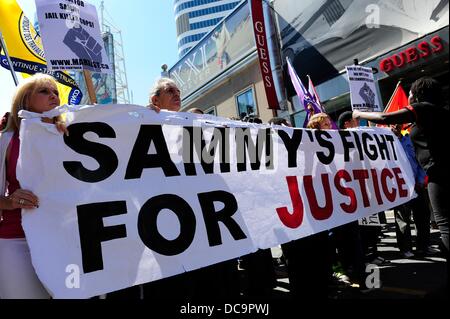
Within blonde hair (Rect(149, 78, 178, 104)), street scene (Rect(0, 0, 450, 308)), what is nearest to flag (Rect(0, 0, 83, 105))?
street scene (Rect(0, 0, 450, 308))

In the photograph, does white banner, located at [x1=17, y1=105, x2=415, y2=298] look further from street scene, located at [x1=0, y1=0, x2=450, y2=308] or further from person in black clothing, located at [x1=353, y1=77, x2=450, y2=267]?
person in black clothing, located at [x1=353, y1=77, x2=450, y2=267]

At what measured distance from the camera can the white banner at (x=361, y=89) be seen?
616cm

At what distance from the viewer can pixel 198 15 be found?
286ft

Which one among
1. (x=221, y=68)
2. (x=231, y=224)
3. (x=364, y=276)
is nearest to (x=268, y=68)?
(x=221, y=68)

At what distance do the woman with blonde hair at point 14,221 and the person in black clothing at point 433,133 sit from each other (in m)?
2.40

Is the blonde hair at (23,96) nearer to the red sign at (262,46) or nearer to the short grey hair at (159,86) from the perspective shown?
the short grey hair at (159,86)

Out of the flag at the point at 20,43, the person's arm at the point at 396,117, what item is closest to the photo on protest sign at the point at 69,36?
the flag at the point at 20,43

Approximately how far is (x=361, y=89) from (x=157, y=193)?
16.7 ft

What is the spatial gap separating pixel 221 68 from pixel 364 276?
→ 49.6 ft

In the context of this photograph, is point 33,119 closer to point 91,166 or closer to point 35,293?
point 91,166

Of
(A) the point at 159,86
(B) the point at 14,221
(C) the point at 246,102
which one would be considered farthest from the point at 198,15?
(B) the point at 14,221

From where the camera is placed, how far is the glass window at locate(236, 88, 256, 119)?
1617 cm

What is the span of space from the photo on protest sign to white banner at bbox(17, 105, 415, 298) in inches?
56.1

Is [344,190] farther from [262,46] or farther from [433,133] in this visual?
[262,46]
